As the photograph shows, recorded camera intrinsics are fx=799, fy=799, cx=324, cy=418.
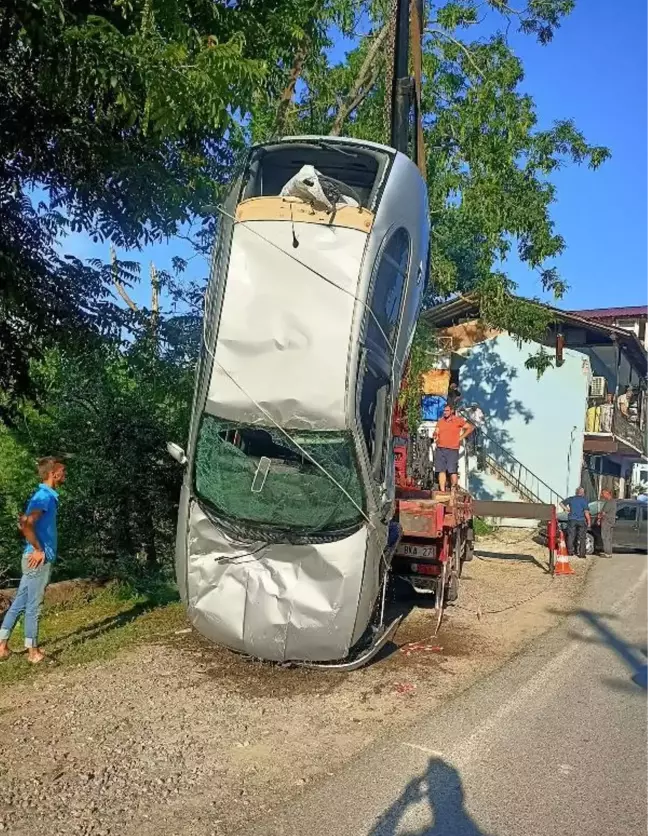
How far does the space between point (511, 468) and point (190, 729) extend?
22.1 meters

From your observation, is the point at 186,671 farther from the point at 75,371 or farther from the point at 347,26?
the point at 347,26

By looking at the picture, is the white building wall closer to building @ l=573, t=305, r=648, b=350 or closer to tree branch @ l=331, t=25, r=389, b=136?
tree branch @ l=331, t=25, r=389, b=136

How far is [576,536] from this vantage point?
754 inches

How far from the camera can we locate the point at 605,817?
175 inches

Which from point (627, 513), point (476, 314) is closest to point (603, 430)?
point (476, 314)

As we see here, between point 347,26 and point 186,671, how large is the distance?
14.1 m

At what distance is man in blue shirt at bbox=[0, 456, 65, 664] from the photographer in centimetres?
683

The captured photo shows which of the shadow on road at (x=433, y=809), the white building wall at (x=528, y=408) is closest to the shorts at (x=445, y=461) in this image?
the shadow on road at (x=433, y=809)

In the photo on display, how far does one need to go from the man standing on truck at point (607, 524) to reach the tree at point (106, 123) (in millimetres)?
14380

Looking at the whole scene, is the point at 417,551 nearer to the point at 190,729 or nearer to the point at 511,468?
the point at 190,729

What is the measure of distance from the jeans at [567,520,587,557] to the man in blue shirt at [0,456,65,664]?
14.7 meters

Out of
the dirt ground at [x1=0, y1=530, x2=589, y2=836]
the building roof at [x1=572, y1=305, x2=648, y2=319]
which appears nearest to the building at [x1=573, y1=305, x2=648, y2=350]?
the building roof at [x1=572, y1=305, x2=648, y2=319]

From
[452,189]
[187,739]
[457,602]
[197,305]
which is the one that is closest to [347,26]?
[452,189]

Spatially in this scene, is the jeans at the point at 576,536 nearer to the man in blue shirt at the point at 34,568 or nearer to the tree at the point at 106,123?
the tree at the point at 106,123
